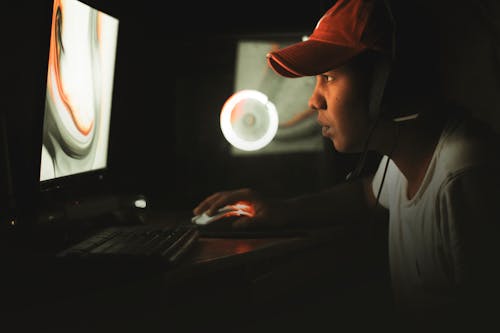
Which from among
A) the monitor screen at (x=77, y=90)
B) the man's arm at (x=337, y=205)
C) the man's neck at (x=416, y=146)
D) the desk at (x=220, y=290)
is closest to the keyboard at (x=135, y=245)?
the desk at (x=220, y=290)

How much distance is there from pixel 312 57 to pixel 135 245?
50 centimetres

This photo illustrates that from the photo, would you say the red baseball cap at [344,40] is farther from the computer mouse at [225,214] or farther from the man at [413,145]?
the computer mouse at [225,214]

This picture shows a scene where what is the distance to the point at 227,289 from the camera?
133 centimetres

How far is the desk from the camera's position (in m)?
0.77

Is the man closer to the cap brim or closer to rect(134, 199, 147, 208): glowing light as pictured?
the cap brim

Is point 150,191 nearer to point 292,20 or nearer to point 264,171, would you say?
point 264,171

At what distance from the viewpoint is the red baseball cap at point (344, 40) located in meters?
1.00

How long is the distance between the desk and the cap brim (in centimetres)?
37

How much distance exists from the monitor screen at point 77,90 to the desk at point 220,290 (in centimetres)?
34

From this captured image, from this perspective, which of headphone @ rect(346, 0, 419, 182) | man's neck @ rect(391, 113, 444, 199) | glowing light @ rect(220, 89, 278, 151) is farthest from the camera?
glowing light @ rect(220, 89, 278, 151)

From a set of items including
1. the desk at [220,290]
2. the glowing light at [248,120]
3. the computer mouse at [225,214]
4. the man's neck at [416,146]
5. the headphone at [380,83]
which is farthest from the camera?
the glowing light at [248,120]

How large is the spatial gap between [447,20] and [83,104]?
0.91m

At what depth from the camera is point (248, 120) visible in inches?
63.8

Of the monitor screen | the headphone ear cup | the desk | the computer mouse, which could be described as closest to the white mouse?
the computer mouse
